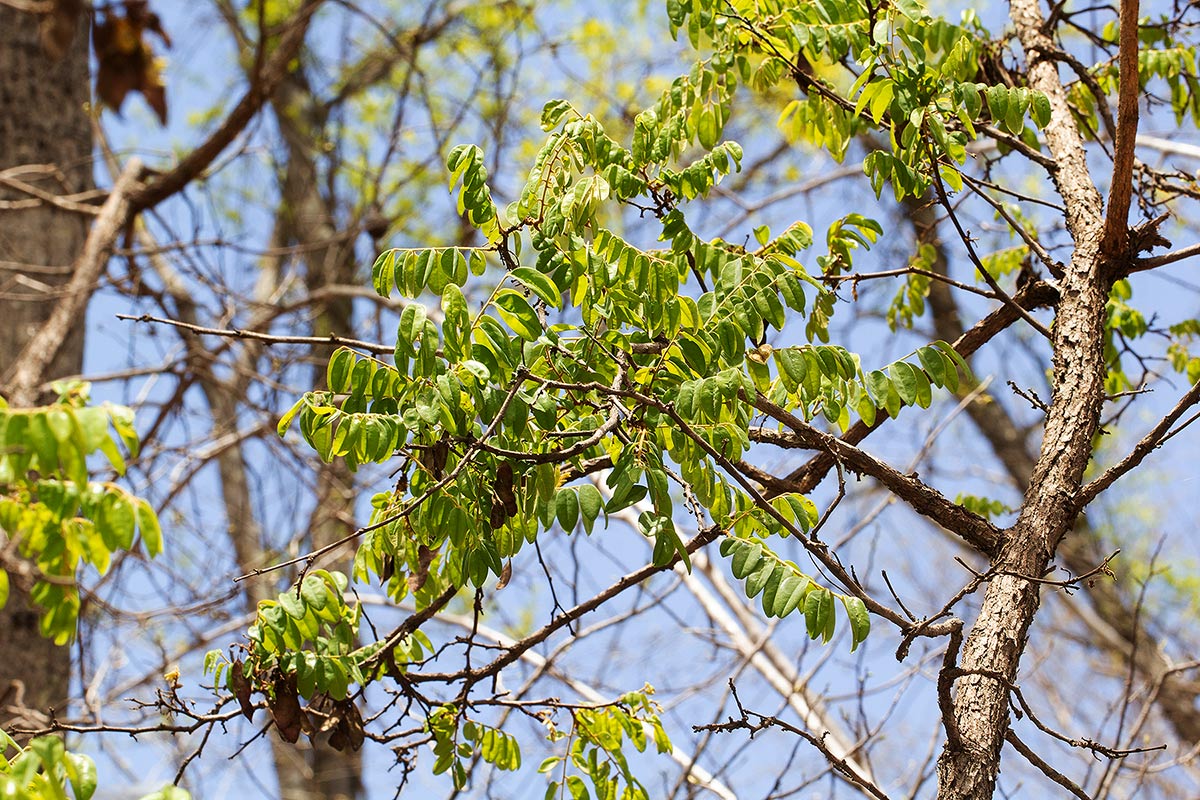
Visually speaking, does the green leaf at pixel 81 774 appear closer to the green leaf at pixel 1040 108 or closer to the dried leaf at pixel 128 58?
the green leaf at pixel 1040 108

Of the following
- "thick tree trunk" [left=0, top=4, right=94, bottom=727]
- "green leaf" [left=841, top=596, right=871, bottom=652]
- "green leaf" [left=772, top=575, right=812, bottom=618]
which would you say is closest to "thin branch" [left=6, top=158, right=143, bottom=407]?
"thick tree trunk" [left=0, top=4, right=94, bottom=727]

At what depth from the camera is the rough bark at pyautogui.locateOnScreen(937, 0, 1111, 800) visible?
2.36 m

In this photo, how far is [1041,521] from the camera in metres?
2.61

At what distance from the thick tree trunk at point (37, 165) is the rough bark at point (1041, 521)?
510cm

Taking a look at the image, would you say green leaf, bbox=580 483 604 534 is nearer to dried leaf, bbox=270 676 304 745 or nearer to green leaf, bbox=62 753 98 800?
dried leaf, bbox=270 676 304 745

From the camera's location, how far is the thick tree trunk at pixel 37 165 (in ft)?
21.0

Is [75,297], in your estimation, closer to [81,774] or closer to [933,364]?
[81,774]

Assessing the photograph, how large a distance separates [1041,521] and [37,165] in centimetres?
605

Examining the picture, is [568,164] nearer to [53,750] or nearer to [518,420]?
[518,420]

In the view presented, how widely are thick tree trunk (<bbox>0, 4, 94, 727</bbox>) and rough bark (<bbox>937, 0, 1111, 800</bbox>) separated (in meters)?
5.10

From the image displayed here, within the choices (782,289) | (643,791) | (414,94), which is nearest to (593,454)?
(782,289)

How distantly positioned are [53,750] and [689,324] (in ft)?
5.01

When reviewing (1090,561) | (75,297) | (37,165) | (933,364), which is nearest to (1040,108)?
(933,364)

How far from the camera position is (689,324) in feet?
8.46
